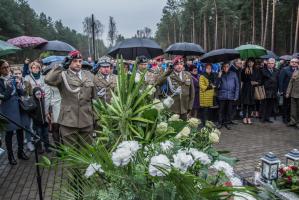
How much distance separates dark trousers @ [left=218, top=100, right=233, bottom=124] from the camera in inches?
350

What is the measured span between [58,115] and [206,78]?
513 centimetres

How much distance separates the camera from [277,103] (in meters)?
10.1

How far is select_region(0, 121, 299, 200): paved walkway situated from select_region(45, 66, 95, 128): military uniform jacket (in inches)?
28.7

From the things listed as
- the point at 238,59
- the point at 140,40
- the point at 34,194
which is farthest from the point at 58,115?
the point at 238,59

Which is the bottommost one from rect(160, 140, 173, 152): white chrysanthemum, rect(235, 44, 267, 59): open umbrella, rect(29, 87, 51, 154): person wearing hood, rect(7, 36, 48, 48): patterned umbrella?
rect(29, 87, 51, 154): person wearing hood

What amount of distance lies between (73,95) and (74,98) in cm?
5

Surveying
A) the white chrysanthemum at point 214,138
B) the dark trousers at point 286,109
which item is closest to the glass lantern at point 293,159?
the white chrysanthemum at point 214,138

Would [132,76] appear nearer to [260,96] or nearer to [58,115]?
[58,115]

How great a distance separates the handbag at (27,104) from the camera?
614 cm

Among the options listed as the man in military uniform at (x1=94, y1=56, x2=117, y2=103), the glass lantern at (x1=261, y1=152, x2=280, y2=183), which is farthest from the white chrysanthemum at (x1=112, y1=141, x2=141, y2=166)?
the man in military uniform at (x1=94, y1=56, x2=117, y2=103)

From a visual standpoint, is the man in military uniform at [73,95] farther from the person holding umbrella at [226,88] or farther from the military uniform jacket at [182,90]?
the person holding umbrella at [226,88]

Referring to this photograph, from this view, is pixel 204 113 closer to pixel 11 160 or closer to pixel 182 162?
pixel 11 160

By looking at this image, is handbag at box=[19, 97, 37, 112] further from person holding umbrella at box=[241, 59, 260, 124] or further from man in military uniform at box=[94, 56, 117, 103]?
person holding umbrella at box=[241, 59, 260, 124]

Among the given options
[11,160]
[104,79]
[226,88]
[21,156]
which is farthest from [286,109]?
[11,160]
